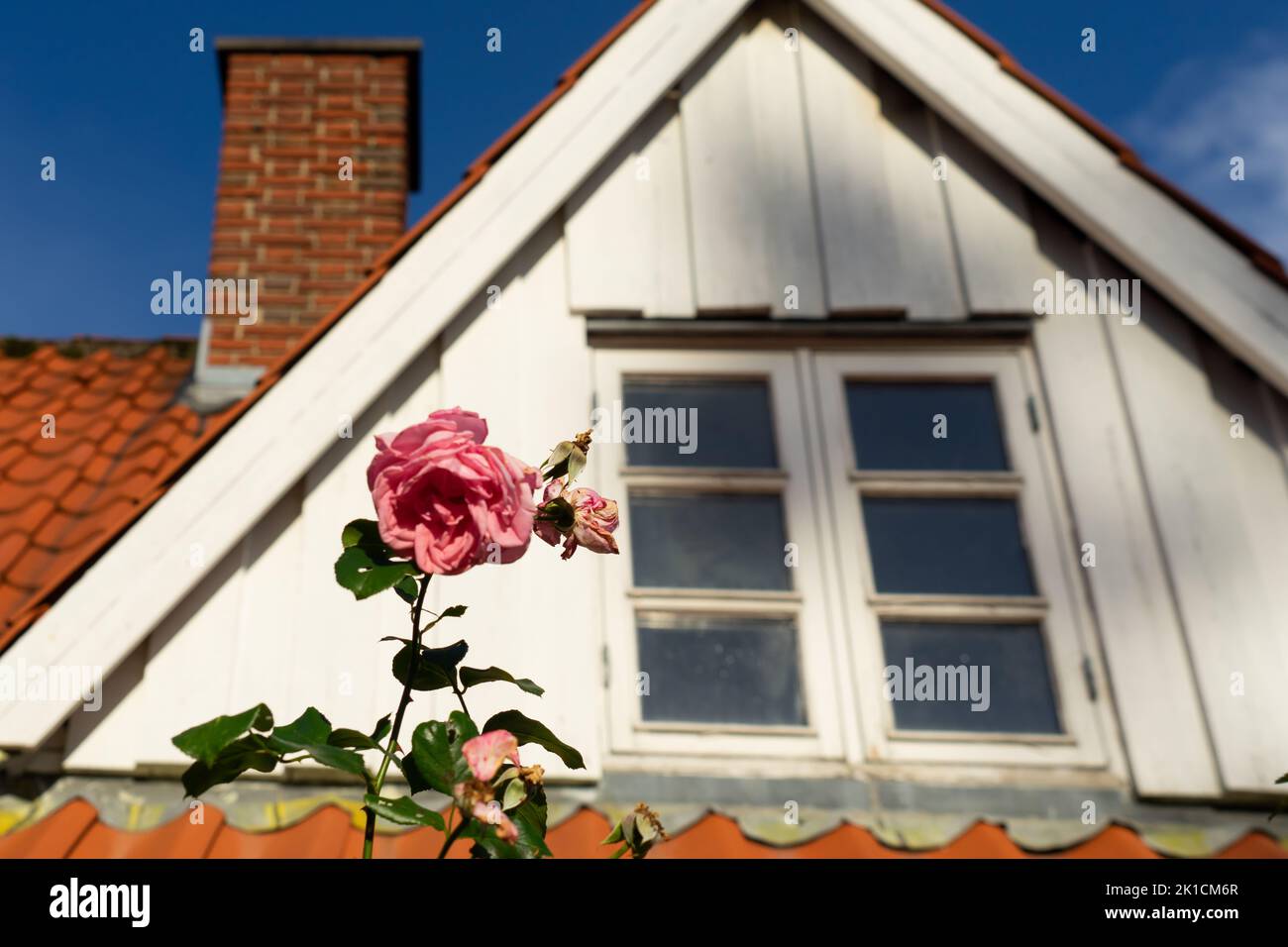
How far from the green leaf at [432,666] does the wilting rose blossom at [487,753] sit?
17cm

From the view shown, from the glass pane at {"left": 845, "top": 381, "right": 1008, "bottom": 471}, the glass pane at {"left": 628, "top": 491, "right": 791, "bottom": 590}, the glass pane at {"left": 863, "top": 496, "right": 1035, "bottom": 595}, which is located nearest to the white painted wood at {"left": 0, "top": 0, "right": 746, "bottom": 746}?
the glass pane at {"left": 628, "top": 491, "right": 791, "bottom": 590}

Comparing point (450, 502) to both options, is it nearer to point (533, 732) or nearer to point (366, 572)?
point (366, 572)

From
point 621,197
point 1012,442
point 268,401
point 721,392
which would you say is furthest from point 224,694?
point 1012,442

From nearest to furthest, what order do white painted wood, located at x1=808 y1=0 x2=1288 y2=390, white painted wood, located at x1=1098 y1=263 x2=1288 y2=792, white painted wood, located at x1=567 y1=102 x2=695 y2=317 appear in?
white painted wood, located at x1=1098 y1=263 x2=1288 y2=792, white painted wood, located at x1=808 y1=0 x2=1288 y2=390, white painted wood, located at x1=567 y1=102 x2=695 y2=317

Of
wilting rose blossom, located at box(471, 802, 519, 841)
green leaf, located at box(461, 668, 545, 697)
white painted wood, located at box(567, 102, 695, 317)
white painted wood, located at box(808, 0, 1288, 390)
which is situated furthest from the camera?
white painted wood, located at box(567, 102, 695, 317)

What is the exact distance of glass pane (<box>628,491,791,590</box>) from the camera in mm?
3338

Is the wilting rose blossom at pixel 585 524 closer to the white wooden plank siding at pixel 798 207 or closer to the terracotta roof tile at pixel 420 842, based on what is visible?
the terracotta roof tile at pixel 420 842

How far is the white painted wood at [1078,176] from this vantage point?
348 centimetres

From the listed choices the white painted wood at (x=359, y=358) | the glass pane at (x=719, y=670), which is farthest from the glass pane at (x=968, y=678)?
the white painted wood at (x=359, y=358)

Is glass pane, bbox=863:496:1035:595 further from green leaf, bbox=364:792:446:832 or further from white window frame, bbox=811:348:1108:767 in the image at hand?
green leaf, bbox=364:792:446:832

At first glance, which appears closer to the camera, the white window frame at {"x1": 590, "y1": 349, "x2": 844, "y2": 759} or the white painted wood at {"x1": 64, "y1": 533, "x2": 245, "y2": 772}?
the white painted wood at {"x1": 64, "y1": 533, "x2": 245, "y2": 772}

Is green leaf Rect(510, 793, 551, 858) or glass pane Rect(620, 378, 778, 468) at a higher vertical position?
glass pane Rect(620, 378, 778, 468)

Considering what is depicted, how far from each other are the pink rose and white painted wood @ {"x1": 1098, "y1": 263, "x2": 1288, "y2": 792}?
244 centimetres
